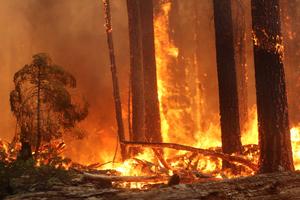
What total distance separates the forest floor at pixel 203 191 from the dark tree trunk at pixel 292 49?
1313 cm

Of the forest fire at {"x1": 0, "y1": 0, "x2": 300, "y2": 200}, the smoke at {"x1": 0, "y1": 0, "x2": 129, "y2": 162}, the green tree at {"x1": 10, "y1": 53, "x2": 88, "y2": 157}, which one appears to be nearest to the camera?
the forest fire at {"x1": 0, "y1": 0, "x2": 300, "y2": 200}

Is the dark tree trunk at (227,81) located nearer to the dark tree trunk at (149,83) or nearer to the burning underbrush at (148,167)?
the burning underbrush at (148,167)

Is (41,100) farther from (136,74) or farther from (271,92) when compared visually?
(271,92)

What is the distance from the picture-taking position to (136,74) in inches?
580

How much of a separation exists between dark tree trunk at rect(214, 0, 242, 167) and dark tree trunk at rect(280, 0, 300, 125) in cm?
754

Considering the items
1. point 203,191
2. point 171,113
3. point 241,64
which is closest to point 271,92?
point 203,191

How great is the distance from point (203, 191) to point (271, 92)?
14.0ft

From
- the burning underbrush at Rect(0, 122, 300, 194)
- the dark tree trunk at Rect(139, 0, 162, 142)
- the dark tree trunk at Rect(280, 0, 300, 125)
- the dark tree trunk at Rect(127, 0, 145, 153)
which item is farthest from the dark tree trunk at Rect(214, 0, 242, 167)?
the dark tree trunk at Rect(280, 0, 300, 125)

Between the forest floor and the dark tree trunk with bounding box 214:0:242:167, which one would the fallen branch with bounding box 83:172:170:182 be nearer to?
the forest floor

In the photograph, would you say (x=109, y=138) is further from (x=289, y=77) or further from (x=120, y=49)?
(x=289, y=77)

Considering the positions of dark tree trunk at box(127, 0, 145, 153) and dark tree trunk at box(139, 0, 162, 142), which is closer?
dark tree trunk at box(127, 0, 145, 153)

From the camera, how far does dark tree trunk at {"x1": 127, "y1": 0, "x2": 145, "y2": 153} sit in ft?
48.1

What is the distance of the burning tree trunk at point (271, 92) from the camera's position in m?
8.85

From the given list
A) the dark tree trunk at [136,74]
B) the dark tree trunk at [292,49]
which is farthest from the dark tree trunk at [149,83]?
the dark tree trunk at [292,49]
